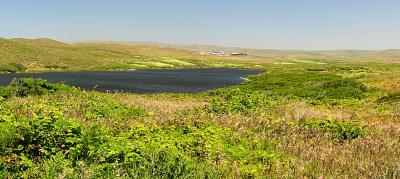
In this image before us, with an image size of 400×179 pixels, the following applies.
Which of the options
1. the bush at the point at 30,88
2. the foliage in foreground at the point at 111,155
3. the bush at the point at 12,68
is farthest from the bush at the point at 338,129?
the bush at the point at 12,68

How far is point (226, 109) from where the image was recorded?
61.6 ft

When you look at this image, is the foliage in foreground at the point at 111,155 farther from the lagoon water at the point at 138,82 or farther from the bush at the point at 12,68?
the bush at the point at 12,68

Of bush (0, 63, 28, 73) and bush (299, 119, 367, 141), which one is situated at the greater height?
bush (299, 119, 367, 141)

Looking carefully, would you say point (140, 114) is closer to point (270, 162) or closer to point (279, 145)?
point (279, 145)

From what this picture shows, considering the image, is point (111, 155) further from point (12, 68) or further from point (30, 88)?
point (12, 68)

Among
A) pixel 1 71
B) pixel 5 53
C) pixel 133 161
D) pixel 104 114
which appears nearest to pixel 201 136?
pixel 133 161

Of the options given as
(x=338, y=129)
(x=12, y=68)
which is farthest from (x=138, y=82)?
(x=338, y=129)

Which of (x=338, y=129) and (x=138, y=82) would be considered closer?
(x=338, y=129)

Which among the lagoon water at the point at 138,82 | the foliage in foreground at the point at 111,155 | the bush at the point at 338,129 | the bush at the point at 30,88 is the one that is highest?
the foliage in foreground at the point at 111,155

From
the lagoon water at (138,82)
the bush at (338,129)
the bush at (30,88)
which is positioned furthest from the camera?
the lagoon water at (138,82)

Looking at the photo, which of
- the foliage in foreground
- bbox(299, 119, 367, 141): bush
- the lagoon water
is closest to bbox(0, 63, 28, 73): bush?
the lagoon water

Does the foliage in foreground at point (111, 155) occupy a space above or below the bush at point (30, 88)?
above

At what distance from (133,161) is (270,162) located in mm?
2809

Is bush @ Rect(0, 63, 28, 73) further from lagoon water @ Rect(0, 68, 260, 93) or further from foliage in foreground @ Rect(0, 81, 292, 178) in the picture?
foliage in foreground @ Rect(0, 81, 292, 178)
